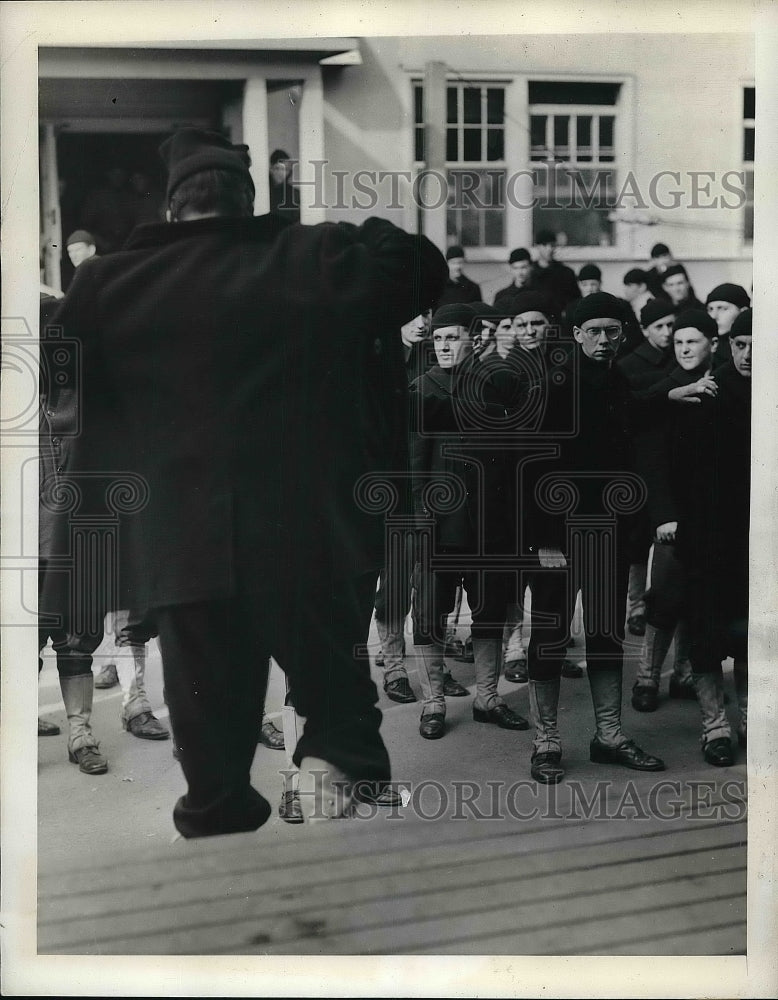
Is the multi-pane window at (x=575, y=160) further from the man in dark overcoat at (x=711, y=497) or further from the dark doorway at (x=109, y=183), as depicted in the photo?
the dark doorway at (x=109, y=183)

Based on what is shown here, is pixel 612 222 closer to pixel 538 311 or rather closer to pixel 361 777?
pixel 538 311

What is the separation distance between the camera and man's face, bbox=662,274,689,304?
11.3 ft

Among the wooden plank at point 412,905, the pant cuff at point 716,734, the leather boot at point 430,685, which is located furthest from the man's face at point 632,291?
the wooden plank at point 412,905

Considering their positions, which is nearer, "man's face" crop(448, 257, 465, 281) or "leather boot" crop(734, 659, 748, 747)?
"man's face" crop(448, 257, 465, 281)

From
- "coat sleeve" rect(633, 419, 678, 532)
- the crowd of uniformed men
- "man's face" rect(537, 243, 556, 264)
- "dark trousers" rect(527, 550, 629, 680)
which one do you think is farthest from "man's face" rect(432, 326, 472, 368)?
"dark trousers" rect(527, 550, 629, 680)

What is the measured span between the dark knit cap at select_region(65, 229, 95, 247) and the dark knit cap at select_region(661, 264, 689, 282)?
1.84 m

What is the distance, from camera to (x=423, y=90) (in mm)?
3445

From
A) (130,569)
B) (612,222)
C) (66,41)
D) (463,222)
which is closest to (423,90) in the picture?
(463,222)

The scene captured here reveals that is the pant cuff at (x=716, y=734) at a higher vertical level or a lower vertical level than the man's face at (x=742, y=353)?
lower

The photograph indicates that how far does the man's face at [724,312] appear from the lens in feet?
11.5

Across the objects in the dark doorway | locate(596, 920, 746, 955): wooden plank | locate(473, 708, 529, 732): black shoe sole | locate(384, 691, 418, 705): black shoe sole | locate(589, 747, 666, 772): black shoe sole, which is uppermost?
the dark doorway

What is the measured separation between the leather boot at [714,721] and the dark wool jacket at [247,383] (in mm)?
1214

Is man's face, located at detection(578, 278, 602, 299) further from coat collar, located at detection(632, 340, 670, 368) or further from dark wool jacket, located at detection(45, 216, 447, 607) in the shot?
dark wool jacket, located at detection(45, 216, 447, 607)

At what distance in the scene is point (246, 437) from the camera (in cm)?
349
